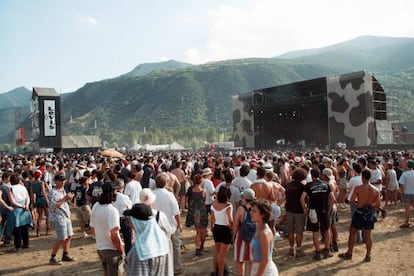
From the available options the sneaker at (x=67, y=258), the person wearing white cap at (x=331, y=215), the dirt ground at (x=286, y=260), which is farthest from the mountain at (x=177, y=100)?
the person wearing white cap at (x=331, y=215)

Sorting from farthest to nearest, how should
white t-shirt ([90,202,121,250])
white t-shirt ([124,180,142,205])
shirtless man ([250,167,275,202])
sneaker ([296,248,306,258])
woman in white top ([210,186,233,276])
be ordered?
1. white t-shirt ([124,180,142,205])
2. sneaker ([296,248,306,258])
3. shirtless man ([250,167,275,202])
4. woman in white top ([210,186,233,276])
5. white t-shirt ([90,202,121,250])

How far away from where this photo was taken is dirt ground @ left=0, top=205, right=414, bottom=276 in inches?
239

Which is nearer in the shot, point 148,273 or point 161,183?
point 148,273

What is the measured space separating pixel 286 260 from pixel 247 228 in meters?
2.42

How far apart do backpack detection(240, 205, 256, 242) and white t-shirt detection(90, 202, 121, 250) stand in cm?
149

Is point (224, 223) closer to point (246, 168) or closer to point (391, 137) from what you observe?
point (246, 168)

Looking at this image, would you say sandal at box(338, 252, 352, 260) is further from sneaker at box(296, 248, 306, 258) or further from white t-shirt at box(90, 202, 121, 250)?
white t-shirt at box(90, 202, 121, 250)

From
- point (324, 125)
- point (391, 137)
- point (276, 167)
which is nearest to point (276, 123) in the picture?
point (324, 125)

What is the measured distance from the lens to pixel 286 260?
6.60 meters

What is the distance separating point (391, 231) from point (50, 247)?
24.1 feet

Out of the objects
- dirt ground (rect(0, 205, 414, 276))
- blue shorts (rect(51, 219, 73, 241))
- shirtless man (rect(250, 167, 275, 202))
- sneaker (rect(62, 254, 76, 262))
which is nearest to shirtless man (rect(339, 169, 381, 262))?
dirt ground (rect(0, 205, 414, 276))

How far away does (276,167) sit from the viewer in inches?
456

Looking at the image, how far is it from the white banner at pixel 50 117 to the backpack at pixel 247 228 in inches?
1455

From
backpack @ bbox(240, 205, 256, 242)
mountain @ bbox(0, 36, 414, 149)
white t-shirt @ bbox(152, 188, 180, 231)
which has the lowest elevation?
backpack @ bbox(240, 205, 256, 242)
